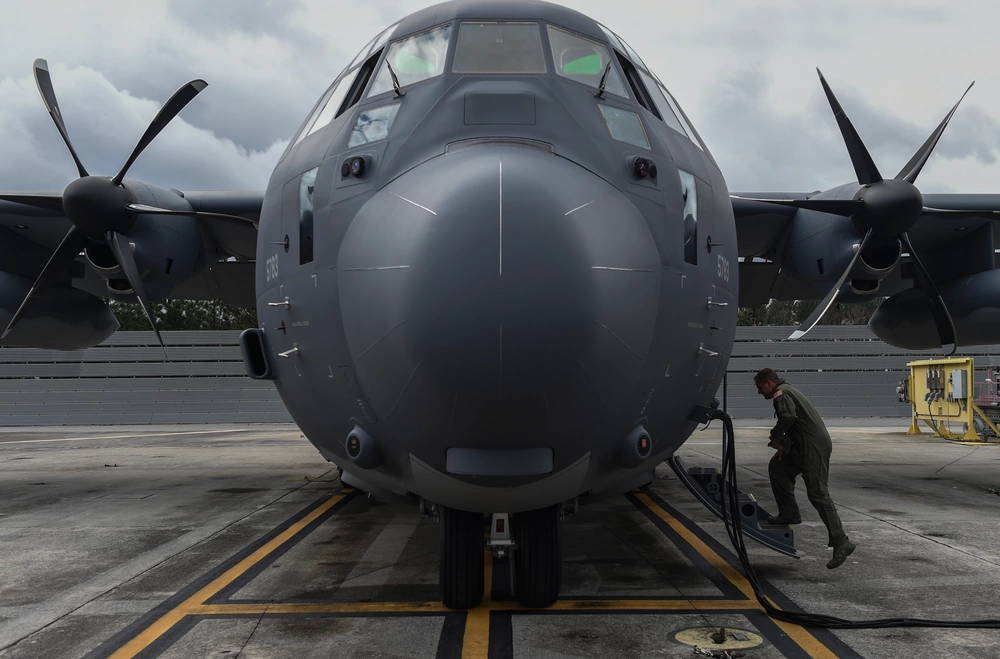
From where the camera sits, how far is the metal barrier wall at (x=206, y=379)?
3747 centimetres

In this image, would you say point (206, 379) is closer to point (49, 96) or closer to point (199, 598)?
point (49, 96)

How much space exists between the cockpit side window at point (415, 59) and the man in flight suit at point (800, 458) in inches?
159

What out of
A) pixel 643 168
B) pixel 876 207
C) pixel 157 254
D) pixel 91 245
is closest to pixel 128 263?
pixel 157 254

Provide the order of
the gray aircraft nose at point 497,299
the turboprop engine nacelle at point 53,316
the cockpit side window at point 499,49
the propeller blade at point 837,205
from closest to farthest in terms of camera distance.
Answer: the gray aircraft nose at point 497,299 → the cockpit side window at point 499,49 → the propeller blade at point 837,205 → the turboprop engine nacelle at point 53,316

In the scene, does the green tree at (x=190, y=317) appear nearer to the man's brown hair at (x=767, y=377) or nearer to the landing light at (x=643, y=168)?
the man's brown hair at (x=767, y=377)

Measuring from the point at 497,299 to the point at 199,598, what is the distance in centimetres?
413

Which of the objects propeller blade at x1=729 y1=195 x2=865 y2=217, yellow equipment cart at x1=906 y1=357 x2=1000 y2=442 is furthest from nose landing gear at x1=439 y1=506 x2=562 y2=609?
yellow equipment cart at x1=906 y1=357 x2=1000 y2=442

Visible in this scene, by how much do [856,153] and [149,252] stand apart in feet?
28.7

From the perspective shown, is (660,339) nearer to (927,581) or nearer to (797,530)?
(927,581)

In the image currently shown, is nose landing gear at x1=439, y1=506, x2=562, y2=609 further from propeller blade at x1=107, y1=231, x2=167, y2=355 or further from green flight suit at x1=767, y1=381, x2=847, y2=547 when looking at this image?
propeller blade at x1=107, y1=231, x2=167, y2=355


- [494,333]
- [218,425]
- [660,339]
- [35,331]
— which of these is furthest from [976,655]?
[218,425]

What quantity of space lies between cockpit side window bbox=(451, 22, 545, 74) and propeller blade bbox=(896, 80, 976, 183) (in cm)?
578

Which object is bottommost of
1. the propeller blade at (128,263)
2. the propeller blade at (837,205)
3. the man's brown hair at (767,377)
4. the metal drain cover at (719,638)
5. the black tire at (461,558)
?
the metal drain cover at (719,638)

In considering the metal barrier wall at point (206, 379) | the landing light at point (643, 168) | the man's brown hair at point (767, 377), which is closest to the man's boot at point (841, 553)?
the man's brown hair at point (767, 377)
